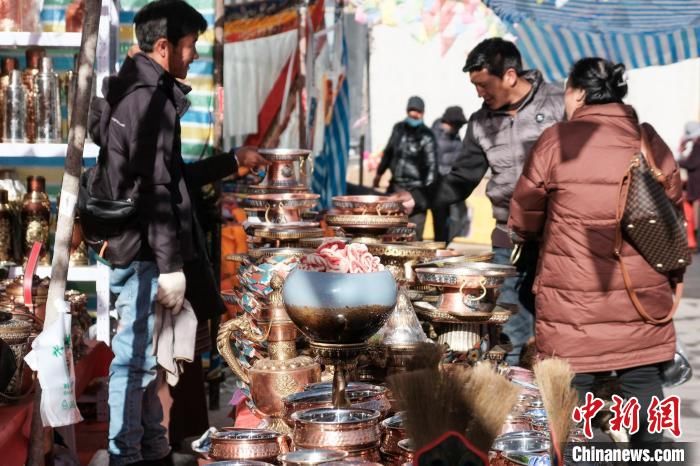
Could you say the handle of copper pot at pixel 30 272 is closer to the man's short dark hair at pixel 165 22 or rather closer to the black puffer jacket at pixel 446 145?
the man's short dark hair at pixel 165 22

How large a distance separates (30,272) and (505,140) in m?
2.23

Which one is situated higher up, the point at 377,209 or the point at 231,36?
the point at 231,36

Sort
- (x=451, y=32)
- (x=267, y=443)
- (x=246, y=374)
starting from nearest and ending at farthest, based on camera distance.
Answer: (x=267, y=443) → (x=246, y=374) → (x=451, y=32)

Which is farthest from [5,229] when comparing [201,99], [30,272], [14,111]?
[201,99]

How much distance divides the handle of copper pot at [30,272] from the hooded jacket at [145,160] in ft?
1.21

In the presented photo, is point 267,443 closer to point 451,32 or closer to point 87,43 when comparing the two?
point 87,43

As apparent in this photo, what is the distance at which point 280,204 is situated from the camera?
4.97 meters

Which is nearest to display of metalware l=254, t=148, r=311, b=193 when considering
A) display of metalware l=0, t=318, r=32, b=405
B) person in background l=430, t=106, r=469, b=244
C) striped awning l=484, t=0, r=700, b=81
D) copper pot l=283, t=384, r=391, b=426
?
display of metalware l=0, t=318, r=32, b=405

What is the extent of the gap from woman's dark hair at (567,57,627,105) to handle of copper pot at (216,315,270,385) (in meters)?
1.46

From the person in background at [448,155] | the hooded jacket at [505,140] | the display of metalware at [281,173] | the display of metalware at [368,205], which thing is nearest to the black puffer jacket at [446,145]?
the person in background at [448,155]

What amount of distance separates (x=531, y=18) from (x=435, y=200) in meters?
3.58

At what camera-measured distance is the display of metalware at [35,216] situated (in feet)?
17.4

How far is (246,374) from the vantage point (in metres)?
3.71

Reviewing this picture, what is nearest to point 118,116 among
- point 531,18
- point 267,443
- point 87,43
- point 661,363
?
point 87,43
